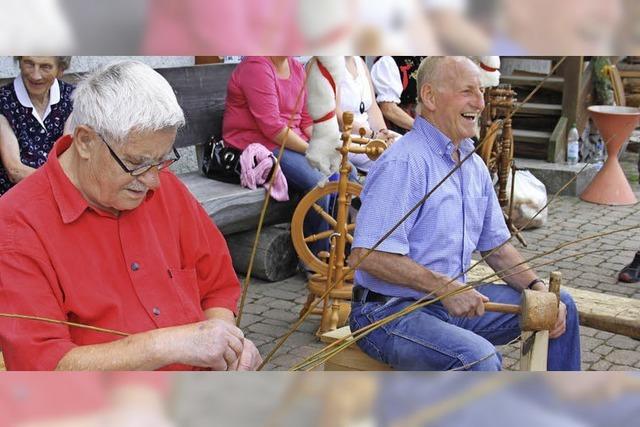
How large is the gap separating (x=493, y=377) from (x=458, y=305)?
71.0 inches

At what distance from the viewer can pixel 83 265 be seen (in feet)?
5.41

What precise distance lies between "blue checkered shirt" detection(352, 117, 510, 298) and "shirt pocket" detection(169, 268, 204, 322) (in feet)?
2.19

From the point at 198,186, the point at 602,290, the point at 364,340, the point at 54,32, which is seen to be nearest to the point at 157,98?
the point at 364,340

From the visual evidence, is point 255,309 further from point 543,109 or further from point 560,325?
point 543,109

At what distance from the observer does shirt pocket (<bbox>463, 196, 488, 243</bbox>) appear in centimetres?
254

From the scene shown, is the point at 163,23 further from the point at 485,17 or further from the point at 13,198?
the point at 13,198

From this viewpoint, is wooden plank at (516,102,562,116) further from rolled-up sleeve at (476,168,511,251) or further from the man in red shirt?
the man in red shirt

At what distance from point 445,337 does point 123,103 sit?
46.5 inches

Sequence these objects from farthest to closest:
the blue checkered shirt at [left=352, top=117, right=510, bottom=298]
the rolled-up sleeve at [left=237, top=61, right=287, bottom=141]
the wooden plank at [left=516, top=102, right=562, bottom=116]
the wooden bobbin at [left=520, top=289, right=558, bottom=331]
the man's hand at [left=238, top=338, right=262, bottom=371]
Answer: the wooden plank at [left=516, top=102, right=562, bottom=116] < the rolled-up sleeve at [left=237, top=61, right=287, bottom=141] < the blue checkered shirt at [left=352, top=117, right=510, bottom=298] < the wooden bobbin at [left=520, top=289, right=558, bottom=331] < the man's hand at [left=238, top=338, right=262, bottom=371]

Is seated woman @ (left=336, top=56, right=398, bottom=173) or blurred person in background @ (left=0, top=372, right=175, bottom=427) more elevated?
blurred person in background @ (left=0, top=372, right=175, bottom=427)

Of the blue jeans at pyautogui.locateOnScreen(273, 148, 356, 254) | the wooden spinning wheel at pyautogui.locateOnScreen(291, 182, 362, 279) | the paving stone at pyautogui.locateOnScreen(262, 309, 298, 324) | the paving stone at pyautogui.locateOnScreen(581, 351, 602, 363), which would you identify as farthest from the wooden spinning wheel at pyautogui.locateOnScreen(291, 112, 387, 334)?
the paving stone at pyautogui.locateOnScreen(581, 351, 602, 363)

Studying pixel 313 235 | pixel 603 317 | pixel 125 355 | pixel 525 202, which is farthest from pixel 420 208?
pixel 525 202

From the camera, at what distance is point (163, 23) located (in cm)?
46

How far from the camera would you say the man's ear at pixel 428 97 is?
2.61m
